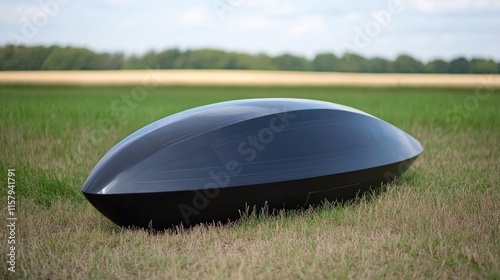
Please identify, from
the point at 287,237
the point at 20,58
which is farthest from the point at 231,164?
the point at 20,58

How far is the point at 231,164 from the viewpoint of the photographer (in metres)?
5.33

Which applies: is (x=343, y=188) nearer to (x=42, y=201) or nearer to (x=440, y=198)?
(x=440, y=198)

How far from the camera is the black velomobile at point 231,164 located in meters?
5.12

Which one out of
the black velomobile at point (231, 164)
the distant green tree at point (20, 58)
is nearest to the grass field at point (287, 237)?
the black velomobile at point (231, 164)

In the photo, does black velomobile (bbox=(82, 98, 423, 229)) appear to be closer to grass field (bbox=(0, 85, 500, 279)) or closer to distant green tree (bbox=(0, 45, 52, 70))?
grass field (bbox=(0, 85, 500, 279))

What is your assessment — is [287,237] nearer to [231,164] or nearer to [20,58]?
[231,164]

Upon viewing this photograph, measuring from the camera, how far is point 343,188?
6191 millimetres

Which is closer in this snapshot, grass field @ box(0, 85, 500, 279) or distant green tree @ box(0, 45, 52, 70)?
grass field @ box(0, 85, 500, 279)

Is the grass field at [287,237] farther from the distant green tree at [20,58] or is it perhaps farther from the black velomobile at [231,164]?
the distant green tree at [20,58]

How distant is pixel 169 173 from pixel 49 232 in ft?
5.40

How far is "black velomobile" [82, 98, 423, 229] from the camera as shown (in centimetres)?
512

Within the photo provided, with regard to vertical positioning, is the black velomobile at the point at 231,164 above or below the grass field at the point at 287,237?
above

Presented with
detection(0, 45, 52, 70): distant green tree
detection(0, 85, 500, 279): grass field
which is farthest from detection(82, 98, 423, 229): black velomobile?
detection(0, 45, 52, 70): distant green tree

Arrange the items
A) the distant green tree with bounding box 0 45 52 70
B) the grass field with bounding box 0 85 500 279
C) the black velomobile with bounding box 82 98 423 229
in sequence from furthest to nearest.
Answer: the distant green tree with bounding box 0 45 52 70
the black velomobile with bounding box 82 98 423 229
the grass field with bounding box 0 85 500 279
